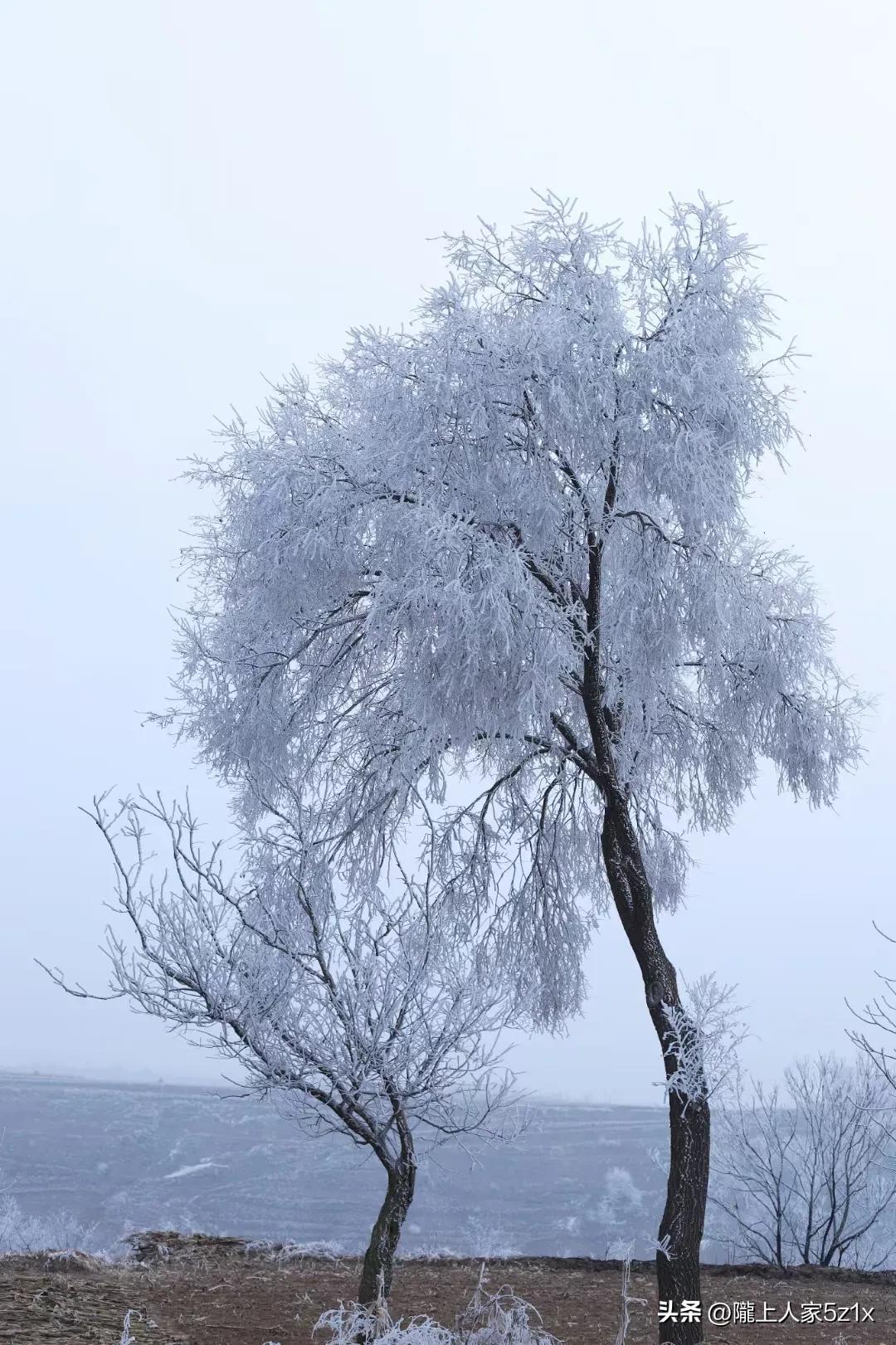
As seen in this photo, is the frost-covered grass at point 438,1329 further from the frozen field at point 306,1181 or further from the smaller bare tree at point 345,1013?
the frozen field at point 306,1181

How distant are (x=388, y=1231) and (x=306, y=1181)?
1031 cm

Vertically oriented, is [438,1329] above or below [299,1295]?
above

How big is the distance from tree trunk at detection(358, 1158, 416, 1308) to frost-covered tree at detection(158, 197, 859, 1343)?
1.87 m

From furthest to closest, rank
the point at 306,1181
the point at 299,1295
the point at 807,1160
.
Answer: the point at 306,1181 → the point at 807,1160 → the point at 299,1295

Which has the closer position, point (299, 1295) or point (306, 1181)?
point (299, 1295)

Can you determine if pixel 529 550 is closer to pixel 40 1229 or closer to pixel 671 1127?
pixel 671 1127

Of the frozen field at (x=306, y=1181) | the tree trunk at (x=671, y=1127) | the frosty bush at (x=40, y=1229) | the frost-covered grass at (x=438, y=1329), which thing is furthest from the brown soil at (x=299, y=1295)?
the frosty bush at (x=40, y=1229)

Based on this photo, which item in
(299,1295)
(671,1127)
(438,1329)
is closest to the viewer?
(438,1329)

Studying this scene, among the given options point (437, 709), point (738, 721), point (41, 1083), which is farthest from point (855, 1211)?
point (41, 1083)

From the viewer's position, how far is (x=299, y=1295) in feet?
24.1

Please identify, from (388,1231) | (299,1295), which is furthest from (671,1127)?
(299,1295)

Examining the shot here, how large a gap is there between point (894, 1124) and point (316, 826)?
6.58m

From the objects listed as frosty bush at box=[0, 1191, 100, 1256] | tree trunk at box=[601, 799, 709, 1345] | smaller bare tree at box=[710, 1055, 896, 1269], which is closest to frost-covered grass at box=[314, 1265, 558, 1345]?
tree trunk at box=[601, 799, 709, 1345]

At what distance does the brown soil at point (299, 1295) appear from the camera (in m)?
6.18
